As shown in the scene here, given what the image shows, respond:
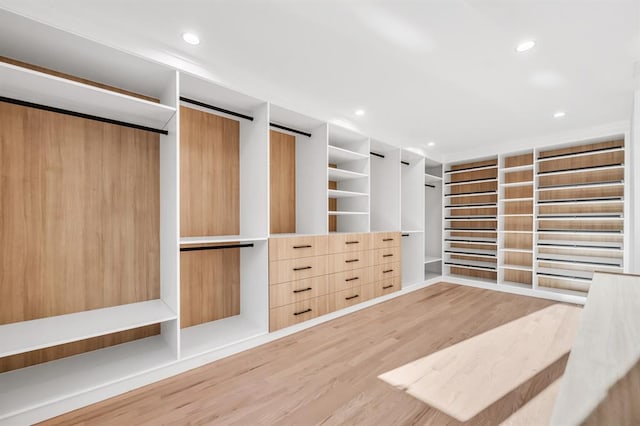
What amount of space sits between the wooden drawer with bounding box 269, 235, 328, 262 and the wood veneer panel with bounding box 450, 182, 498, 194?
3542mm

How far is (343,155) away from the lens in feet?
11.9

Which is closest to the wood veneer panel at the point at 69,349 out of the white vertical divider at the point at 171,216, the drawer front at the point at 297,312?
the white vertical divider at the point at 171,216

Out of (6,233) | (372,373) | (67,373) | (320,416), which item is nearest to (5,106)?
(6,233)

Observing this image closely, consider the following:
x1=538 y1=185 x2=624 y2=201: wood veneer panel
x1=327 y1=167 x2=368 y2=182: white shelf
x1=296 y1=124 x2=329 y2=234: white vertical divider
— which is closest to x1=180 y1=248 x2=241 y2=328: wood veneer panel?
x1=296 y1=124 x2=329 y2=234: white vertical divider

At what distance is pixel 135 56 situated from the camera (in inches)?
75.6

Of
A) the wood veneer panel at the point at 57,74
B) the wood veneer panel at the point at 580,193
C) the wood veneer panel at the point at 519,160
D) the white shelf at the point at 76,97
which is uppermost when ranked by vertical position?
the wood veneer panel at the point at 57,74

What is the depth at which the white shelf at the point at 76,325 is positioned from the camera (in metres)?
1.61

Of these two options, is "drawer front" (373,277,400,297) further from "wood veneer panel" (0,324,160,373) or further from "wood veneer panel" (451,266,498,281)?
"wood veneer panel" (0,324,160,373)

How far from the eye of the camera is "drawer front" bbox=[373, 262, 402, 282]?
3.75 metres

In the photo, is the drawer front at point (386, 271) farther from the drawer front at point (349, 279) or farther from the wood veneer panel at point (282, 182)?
the wood veneer panel at point (282, 182)

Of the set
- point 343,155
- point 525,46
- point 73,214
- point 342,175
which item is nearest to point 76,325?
point 73,214

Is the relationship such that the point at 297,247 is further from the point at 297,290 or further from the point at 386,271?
the point at 386,271

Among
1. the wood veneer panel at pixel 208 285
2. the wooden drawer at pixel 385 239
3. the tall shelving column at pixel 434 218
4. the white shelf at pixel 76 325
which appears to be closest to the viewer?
the white shelf at pixel 76 325

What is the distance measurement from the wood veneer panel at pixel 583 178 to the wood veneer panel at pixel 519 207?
37 cm
